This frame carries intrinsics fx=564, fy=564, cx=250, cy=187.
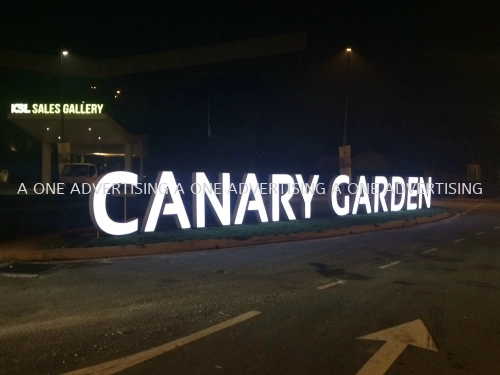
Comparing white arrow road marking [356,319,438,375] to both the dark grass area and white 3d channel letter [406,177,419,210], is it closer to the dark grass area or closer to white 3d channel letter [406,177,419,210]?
the dark grass area

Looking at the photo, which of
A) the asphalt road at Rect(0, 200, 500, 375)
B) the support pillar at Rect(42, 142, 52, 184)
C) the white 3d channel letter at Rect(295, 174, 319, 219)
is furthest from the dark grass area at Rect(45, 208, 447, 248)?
the support pillar at Rect(42, 142, 52, 184)

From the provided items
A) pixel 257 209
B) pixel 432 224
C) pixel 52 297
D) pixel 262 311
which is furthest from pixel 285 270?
A: pixel 432 224

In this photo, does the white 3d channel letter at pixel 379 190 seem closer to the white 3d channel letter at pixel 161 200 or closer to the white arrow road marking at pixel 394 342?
the white 3d channel letter at pixel 161 200

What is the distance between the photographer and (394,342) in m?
6.93

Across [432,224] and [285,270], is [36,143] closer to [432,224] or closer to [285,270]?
[432,224]

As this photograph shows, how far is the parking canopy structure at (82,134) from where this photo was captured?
42562mm

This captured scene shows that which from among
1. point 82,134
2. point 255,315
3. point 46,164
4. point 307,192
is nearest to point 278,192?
point 307,192

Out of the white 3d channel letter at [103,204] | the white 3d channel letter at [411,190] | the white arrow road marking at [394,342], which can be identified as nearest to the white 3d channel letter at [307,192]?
the white 3d channel letter at [103,204]

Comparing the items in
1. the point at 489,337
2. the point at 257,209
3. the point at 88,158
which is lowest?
the point at 489,337

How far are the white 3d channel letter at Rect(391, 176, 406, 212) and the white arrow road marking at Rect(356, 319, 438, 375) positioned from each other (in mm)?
20735

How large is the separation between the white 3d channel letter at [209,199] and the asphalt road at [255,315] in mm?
3939

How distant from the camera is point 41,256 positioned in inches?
520

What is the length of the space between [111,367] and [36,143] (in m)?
54.8

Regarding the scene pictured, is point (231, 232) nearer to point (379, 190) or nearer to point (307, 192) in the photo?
point (307, 192)
